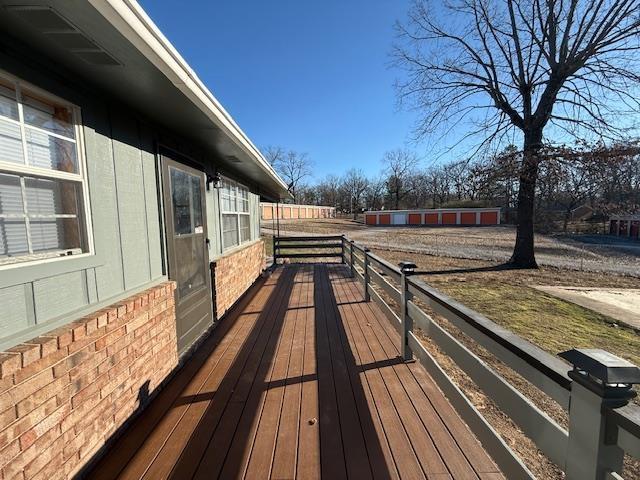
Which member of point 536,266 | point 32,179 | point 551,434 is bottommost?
point 536,266

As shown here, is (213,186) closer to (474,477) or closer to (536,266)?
(474,477)

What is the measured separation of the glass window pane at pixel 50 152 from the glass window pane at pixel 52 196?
89 mm

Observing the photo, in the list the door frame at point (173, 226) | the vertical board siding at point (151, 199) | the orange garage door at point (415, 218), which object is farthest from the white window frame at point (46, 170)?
the orange garage door at point (415, 218)

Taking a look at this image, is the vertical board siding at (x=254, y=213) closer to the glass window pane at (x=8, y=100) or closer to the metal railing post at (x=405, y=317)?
the metal railing post at (x=405, y=317)

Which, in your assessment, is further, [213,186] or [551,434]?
[213,186]

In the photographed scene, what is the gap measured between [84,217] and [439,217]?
159 feet

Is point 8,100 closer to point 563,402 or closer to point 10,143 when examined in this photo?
point 10,143

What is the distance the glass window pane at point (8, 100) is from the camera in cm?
157

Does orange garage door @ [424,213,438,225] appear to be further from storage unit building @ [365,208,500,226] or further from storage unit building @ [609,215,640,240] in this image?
storage unit building @ [609,215,640,240]

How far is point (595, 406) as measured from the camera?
1.04 metres

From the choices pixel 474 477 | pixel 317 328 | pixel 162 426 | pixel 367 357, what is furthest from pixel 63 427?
pixel 317 328

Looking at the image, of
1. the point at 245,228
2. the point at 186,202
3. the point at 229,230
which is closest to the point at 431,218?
the point at 245,228

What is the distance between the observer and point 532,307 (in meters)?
6.63

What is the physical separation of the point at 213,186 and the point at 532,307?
661 centimetres
